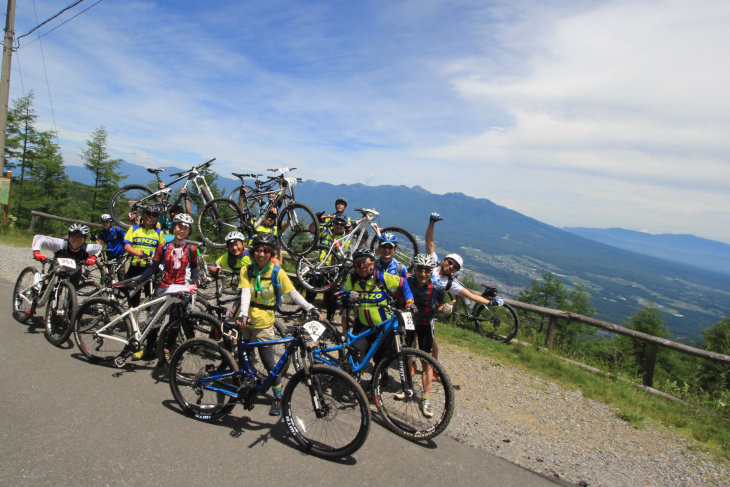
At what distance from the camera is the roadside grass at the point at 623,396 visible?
5.47m

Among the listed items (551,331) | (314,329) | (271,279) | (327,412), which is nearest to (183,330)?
(271,279)

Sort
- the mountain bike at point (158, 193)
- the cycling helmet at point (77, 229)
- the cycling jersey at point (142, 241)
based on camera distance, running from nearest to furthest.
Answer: the cycling helmet at point (77, 229)
the cycling jersey at point (142, 241)
the mountain bike at point (158, 193)

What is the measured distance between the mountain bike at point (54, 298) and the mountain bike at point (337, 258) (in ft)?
13.6

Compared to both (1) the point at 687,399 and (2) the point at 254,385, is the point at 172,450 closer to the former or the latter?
(2) the point at 254,385

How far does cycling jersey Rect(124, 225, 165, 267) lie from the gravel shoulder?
6100mm

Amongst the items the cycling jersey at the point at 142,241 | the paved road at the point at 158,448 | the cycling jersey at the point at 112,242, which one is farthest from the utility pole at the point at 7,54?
the paved road at the point at 158,448

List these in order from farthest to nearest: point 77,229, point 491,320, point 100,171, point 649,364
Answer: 1. point 100,171
2. point 491,320
3. point 649,364
4. point 77,229

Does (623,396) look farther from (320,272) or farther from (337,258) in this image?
(320,272)

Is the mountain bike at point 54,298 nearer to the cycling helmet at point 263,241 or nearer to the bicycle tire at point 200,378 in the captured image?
the bicycle tire at point 200,378

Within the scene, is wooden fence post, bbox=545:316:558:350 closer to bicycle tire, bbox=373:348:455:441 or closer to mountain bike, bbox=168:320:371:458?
bicycle tire, bbox=373:348:455:441

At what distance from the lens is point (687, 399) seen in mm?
6703

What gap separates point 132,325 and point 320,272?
3873mm

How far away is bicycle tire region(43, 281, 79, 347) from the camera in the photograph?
5.66 meters

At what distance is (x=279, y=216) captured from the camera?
901 centimetres
